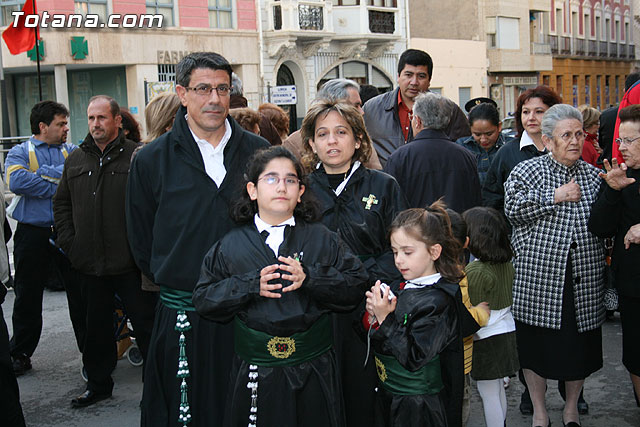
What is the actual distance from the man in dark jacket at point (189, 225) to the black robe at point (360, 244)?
0.54 m

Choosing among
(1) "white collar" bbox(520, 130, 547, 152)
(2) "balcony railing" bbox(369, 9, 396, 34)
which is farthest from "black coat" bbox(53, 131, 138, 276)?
(2) "balcony railing" bbox(369, 9, 396, 34)

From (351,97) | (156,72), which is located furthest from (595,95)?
(351,97)

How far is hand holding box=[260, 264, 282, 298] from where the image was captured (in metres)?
3.34

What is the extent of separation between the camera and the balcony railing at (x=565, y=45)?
46.8 meters

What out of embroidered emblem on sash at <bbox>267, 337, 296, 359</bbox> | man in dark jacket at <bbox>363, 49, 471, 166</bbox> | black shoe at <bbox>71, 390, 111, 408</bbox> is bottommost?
black shoe at <bbox>71, 390, 111, 408</bbox>

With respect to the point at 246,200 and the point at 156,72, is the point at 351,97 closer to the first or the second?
the point at 246,200

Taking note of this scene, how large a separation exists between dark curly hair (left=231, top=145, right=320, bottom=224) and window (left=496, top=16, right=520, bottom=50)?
38.5m

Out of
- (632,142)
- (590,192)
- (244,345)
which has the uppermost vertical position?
(632,142)

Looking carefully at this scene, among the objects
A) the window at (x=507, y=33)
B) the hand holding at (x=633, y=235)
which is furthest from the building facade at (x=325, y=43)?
the hand holding at (x=633, y=235)

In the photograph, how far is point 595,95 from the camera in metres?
51.3

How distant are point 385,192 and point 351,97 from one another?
78.9 inches

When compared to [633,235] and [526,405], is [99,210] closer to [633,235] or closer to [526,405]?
[526,405]

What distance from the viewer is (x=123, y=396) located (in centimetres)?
607

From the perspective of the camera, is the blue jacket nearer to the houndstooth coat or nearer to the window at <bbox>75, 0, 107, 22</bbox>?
the houndstooth coat
